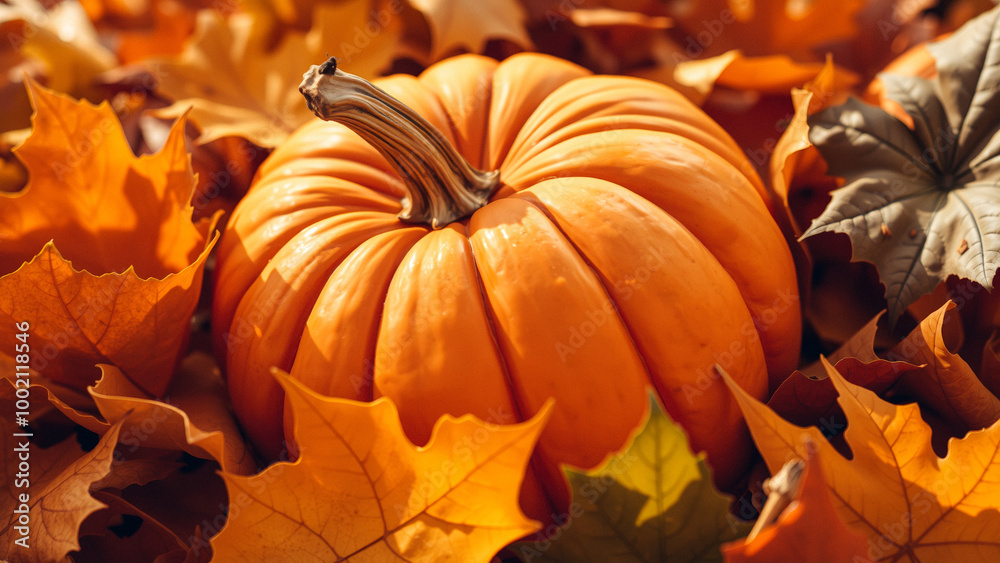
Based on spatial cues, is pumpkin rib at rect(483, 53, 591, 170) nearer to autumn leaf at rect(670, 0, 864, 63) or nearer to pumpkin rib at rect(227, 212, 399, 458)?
pumpkin rib at rect(227, 212, 399, 458)

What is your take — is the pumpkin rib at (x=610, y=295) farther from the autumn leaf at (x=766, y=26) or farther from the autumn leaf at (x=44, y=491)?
the autumn leaf at (x=766, y=26)

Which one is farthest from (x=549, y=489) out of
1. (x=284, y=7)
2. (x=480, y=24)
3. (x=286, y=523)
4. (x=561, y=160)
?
(x=284, y=7)

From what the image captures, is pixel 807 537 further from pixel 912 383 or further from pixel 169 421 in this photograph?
pixel 169 421

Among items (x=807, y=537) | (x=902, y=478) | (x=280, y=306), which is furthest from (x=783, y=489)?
(x=280, y=306)

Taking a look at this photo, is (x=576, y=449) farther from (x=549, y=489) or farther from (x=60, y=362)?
(x=60, y=362)

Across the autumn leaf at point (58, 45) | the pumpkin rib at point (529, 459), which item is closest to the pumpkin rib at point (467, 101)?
the pumpkin rib at point (529, 459)
